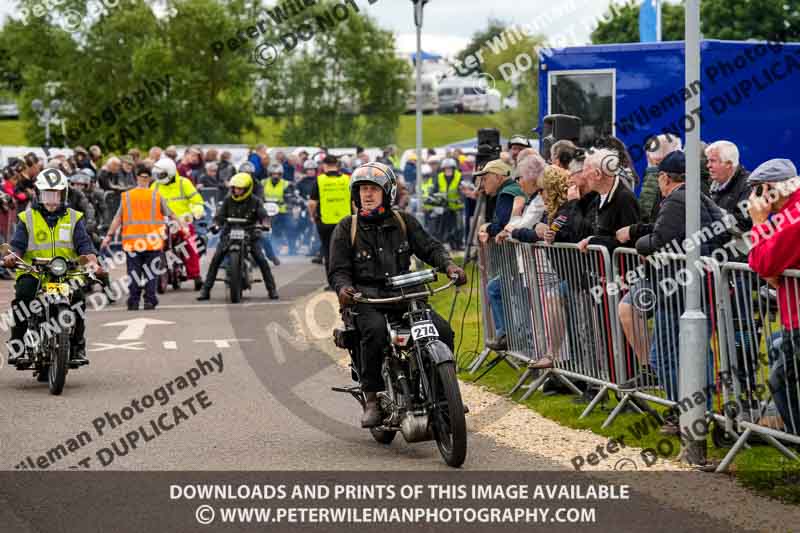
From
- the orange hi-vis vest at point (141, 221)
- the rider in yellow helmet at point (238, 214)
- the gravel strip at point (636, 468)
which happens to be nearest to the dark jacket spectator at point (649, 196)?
the gravel strip at point (636, 468)

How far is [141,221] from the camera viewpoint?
757 inches

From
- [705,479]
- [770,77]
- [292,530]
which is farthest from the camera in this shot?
[770,77]

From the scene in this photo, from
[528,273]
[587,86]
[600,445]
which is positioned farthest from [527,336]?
[587,86]

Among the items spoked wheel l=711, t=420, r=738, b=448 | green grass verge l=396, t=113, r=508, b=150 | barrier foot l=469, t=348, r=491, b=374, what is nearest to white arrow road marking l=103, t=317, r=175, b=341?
barrier foot l=469, t=348, r=491, b=374

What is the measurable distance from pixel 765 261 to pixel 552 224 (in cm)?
336

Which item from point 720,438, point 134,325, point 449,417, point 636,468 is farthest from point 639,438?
point 134,325

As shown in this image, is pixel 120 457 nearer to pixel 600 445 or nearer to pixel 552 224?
pixel 600 445

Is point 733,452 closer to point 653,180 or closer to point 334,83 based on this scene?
point 653,180

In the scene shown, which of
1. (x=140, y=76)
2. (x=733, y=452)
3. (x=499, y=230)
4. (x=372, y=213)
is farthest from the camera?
(x=140, y=76)

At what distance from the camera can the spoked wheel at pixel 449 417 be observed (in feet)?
27.2

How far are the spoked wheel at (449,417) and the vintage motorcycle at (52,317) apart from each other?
4.45 meters

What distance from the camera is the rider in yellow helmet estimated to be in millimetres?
20312

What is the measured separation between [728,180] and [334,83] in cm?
5153

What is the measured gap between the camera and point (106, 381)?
41.9 feet
